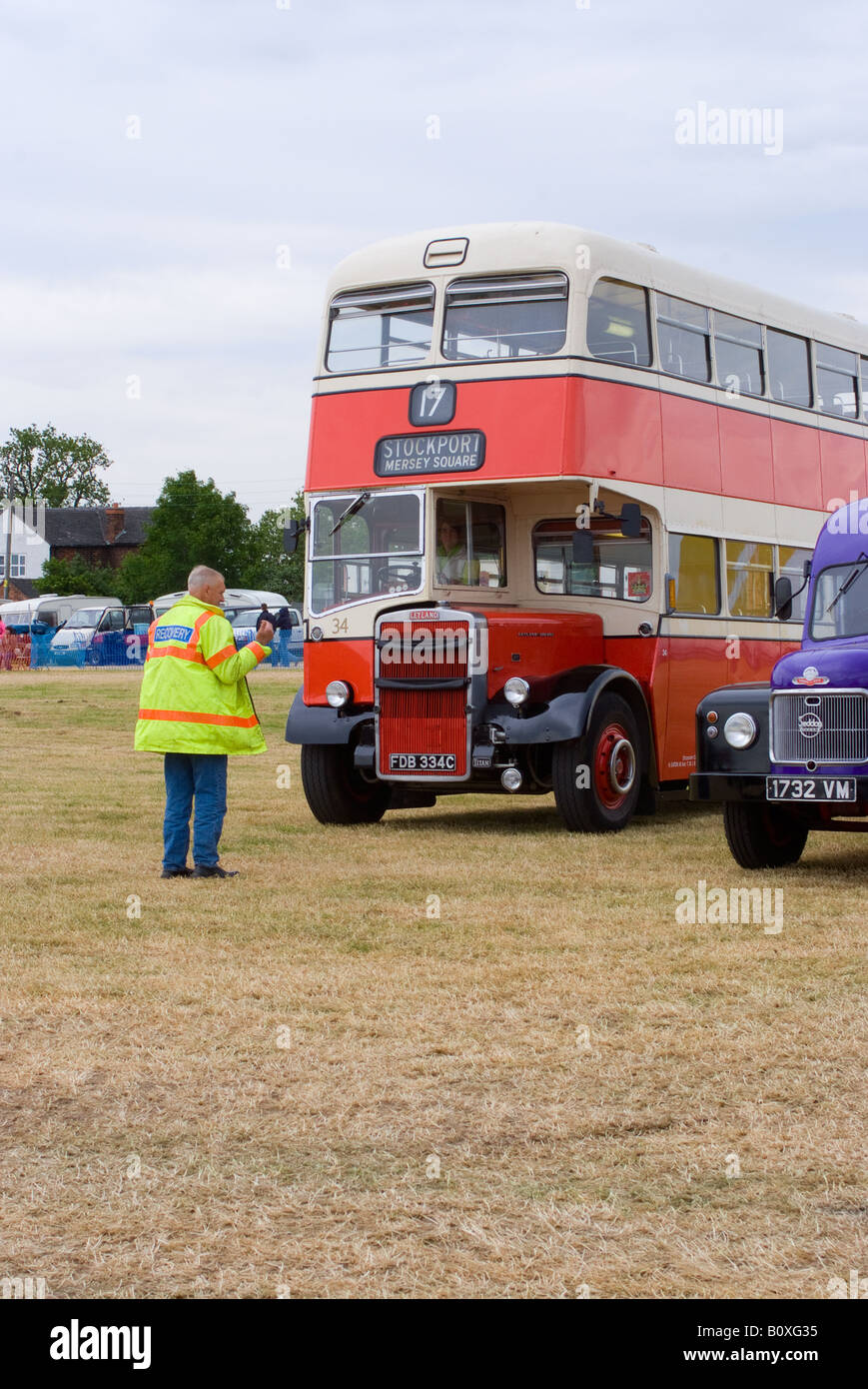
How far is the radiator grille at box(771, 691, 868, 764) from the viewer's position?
35.3 feet

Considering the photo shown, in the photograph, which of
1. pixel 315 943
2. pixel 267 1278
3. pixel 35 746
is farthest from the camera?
pixel 35 746

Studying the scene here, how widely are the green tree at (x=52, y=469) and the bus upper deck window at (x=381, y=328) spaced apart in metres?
112

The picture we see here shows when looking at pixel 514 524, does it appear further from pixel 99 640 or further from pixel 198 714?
pixel 99 640

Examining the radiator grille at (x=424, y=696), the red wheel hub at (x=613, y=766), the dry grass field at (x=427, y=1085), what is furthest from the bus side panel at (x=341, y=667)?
the dry grass field at (x=427, y=1085)

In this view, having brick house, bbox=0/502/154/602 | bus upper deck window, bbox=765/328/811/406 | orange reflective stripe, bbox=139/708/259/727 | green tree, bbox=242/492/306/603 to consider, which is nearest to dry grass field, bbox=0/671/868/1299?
orange reflective stripe, bbox=139/708/259/727

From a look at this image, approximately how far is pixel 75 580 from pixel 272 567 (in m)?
11.6

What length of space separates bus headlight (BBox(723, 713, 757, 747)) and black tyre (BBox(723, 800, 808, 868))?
436mm

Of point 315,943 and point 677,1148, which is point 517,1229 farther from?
point 315,943

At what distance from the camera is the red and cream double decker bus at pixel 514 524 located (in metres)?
14.0

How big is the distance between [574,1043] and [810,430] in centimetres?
1179

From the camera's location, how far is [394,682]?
14.1 m

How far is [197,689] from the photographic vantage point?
11242 millimetres

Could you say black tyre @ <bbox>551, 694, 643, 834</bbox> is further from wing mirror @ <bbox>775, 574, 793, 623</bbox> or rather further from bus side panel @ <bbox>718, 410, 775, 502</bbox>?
bus side panel @ <bbox>718, 410, 775, 502</bbox>

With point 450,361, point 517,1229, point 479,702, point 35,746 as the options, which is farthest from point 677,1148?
point 35,746
